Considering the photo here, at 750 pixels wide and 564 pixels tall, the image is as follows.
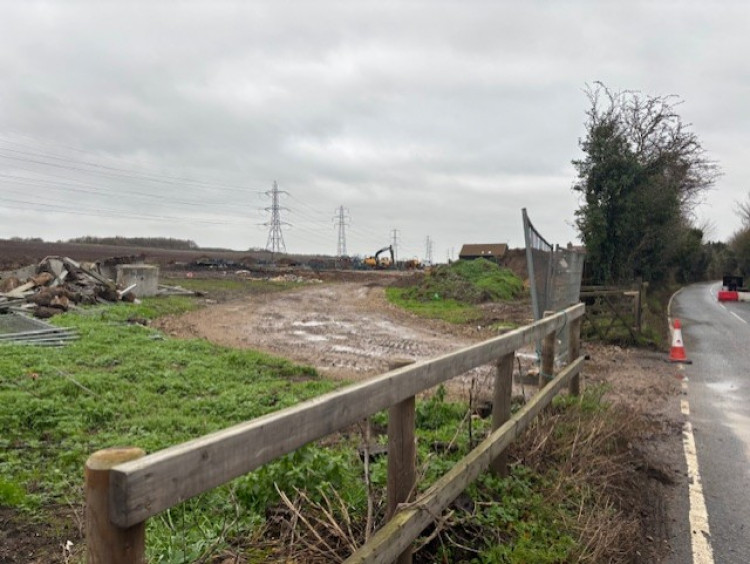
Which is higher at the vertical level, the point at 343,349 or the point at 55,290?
the point at 55,290

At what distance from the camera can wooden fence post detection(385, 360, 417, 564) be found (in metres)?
2.79

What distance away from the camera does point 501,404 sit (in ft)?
13.9

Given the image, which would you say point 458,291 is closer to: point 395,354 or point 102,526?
point 395,354

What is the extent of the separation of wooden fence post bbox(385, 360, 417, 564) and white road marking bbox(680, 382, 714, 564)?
238cm

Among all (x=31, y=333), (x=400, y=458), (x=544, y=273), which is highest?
(x=544, y=273)

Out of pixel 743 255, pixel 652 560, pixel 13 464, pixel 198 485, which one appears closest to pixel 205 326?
pixel 13 464

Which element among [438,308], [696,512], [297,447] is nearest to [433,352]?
[696,512]

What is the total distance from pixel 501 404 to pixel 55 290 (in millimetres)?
16669

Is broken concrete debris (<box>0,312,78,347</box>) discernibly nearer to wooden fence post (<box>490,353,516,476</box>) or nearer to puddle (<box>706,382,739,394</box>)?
wooden fence post (<box>490,353,516,476</box>)

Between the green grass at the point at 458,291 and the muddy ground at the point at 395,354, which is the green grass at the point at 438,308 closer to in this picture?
the green grass at the point at 458,291

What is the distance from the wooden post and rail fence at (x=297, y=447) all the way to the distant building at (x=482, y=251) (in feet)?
151

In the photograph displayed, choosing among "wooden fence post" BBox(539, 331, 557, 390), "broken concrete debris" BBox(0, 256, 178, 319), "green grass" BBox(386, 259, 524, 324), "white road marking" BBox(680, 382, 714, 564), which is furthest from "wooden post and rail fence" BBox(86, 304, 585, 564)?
"green grass" BBox(386, 259, 524, 324)

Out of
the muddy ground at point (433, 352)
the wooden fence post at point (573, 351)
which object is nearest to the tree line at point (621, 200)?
the muddy ground at point (433, 352)

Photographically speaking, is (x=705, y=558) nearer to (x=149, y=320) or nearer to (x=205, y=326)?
(x=205, y=326)
